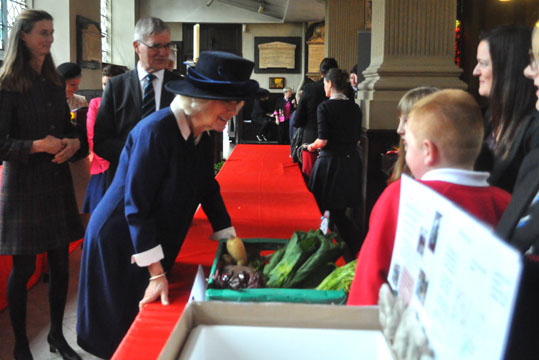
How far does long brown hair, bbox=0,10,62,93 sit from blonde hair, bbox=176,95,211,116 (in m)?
1.05

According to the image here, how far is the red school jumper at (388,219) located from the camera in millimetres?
1075

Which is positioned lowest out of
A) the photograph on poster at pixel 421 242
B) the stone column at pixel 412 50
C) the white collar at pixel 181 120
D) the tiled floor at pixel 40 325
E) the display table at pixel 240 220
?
the tiled floor at pixel 40 325

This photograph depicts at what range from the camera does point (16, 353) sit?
2.57 m

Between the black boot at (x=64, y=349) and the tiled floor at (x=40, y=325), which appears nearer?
the black boot at (x=64, y=349)

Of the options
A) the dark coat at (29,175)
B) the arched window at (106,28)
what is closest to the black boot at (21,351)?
the dark coat at (29,175)

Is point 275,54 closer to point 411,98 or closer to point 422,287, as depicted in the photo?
point 411,98

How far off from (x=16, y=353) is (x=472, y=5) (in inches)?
347

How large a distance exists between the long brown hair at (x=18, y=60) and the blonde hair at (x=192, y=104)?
105cm

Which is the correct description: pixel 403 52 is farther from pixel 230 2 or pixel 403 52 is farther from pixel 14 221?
pixel 230 2

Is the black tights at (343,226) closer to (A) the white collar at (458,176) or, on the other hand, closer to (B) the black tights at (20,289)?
(B) the black tights at (20,289)

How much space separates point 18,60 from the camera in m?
2.42

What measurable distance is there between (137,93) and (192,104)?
103 cm

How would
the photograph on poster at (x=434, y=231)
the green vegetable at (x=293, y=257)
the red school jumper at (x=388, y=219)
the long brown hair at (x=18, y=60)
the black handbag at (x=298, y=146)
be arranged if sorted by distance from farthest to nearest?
the black handbag at (x=298, y=146) → the long brown hair at (x=18, y=60) → the green vegetable at (x=293, y=257) → the red school jumper at (x=388, y=219) → the photograph on poster at (x=434, y=231)

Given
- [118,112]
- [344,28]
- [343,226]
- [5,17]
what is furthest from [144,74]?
[344,28]
